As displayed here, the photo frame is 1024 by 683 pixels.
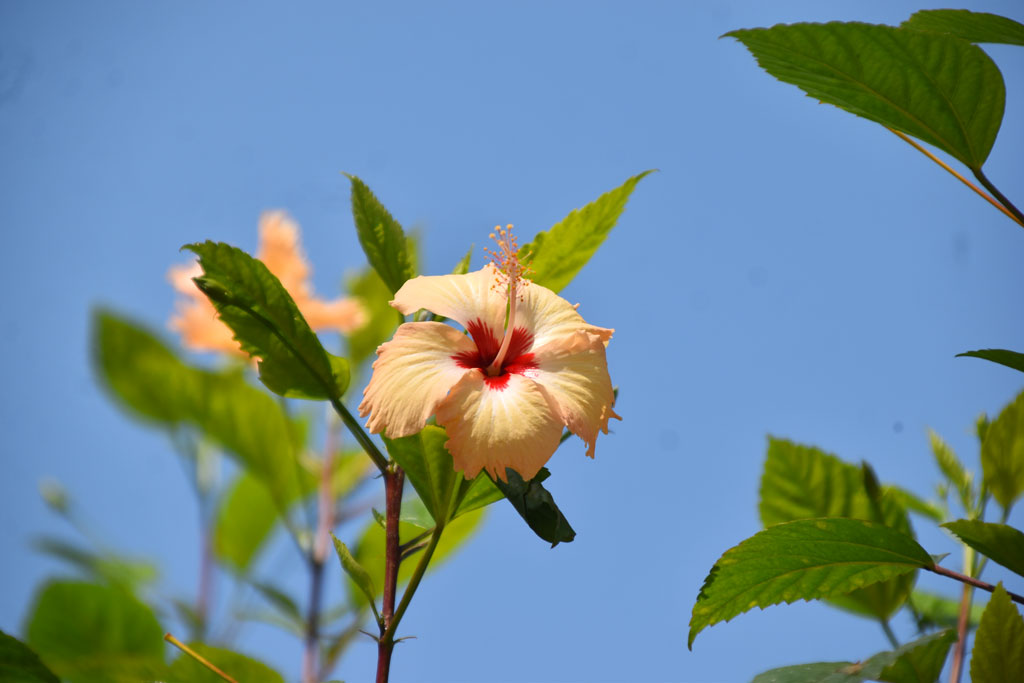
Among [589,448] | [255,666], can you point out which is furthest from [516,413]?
[255,666]

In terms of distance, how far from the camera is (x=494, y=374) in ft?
1.69

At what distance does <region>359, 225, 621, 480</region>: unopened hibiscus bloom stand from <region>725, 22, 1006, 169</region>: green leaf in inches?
9.1

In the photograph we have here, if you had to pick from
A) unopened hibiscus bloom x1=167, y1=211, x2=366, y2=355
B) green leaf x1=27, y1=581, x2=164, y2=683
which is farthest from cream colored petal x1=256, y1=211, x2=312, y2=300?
green leaf x1=27, y1=581, x2=164, y2=683

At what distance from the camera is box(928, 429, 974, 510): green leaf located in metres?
0.81

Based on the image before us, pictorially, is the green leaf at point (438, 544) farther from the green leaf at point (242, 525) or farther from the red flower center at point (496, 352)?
the red flower center at point (496, 352)

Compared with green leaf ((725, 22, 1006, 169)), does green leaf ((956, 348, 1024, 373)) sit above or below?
below

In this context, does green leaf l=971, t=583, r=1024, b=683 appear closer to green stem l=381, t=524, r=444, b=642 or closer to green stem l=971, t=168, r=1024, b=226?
green stem l=971, t=168, r=1024, b=226

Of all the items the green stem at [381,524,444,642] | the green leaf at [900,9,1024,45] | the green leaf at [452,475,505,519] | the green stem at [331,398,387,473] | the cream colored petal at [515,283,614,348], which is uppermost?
the green leaf at [900,9,1024,45]

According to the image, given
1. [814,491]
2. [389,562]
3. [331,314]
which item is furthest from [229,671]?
[331,314]

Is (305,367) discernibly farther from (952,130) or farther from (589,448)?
(952,130)

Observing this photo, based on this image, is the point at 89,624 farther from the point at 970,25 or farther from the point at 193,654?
the point at 970,25

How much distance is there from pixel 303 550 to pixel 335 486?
0.32m

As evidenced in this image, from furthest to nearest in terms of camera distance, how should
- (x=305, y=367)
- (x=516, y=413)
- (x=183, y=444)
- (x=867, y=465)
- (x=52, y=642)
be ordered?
1. (x=183, y=444)
2. (x=52, y=642)
3. (x=867, y=465)
4. (x=305, y=367)
5. (x=516, y=413)

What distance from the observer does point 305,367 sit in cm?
58
